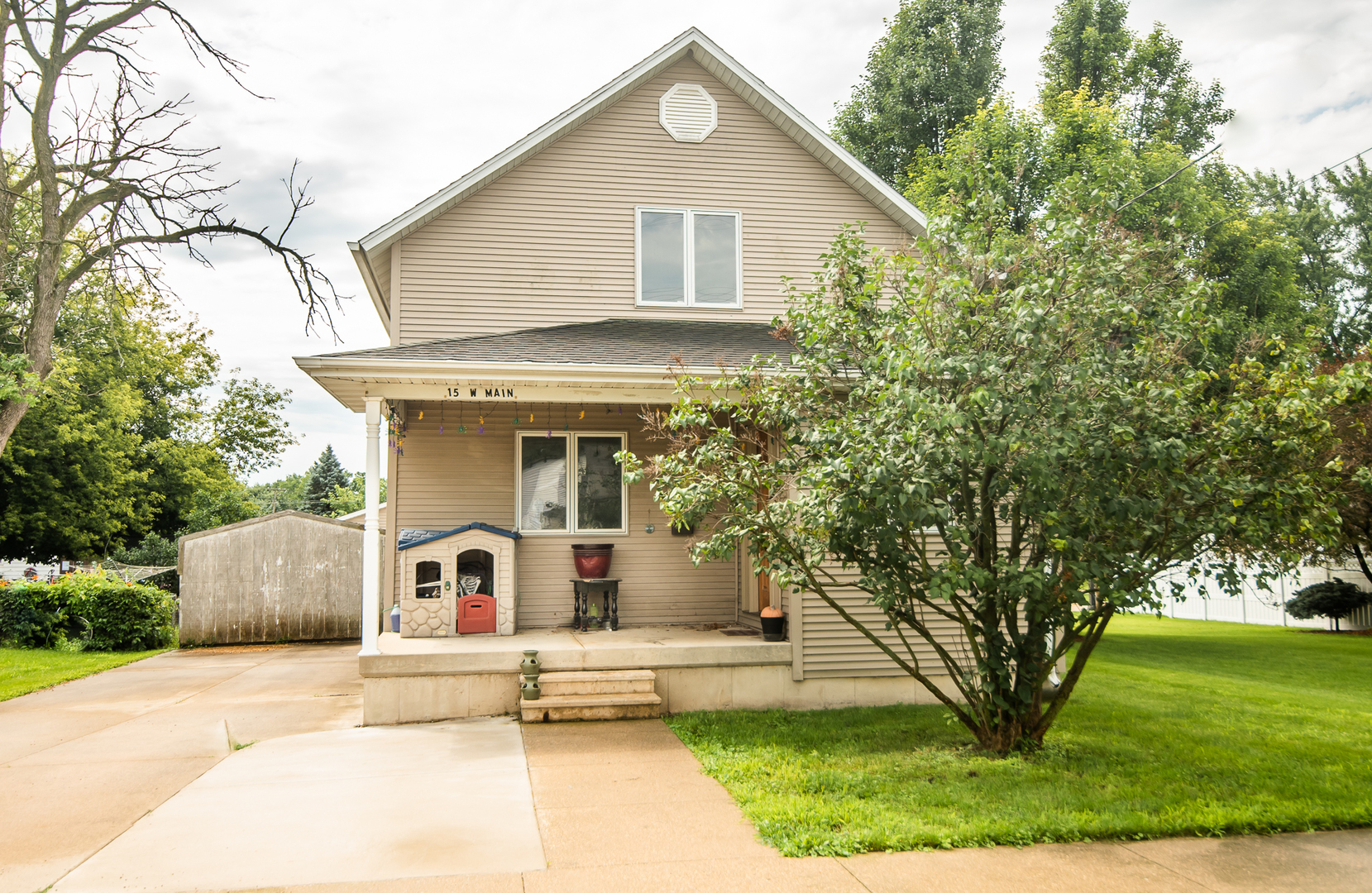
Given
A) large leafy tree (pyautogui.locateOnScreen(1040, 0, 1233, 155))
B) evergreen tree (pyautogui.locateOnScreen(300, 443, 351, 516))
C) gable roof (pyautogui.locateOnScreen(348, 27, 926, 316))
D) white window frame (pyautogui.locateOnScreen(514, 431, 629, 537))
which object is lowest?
white window frame (pyautogui.locateOnScreen(514, 431, 629, 537))

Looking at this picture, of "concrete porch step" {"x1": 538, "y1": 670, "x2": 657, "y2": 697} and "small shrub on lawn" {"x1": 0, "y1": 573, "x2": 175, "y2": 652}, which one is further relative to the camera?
"small shrub on lawn" {"x1": 0, "y1": 573, "x2": 175, "y2": 652}

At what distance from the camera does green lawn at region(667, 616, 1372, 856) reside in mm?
5191

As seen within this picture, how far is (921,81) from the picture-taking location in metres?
28.0

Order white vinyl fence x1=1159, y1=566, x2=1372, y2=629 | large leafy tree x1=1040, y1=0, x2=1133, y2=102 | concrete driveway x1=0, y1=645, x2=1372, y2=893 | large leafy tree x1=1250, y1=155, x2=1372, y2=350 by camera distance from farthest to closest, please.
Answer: large leafy tree x1=1250, y1=155, x2=1372, y2=350 < large leafy tree x1=1040, y1=0, x2=1133, y2=102 < white vinyl fence x1=1159, y1=566, x2=1372, y2=629 < concrete driveway x1=0, y1=645, x2=1372, y2=893

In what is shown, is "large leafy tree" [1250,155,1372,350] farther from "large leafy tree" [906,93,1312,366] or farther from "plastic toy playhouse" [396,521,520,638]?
"plastic toy playhouse" [396,521,520,638]

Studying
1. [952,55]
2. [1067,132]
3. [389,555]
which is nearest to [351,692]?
[389,555]

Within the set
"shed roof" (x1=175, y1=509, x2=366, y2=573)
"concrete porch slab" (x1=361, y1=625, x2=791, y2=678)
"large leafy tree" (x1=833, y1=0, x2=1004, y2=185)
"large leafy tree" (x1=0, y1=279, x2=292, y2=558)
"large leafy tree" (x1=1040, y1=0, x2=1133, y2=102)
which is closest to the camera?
"concrete porch slab" (x1=361, y1=625, x2=791, y2=678)

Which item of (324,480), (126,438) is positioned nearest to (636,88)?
(126,438)

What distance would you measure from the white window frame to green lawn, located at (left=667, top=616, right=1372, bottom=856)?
9.22 feet

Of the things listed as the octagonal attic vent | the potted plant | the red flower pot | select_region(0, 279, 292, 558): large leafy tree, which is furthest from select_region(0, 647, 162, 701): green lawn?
the octagonal attic vent

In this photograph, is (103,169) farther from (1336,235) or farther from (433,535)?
(1336,235)

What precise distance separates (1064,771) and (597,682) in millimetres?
4049

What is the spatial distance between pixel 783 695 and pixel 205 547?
37.2 ft

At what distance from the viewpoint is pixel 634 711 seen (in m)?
8.25
